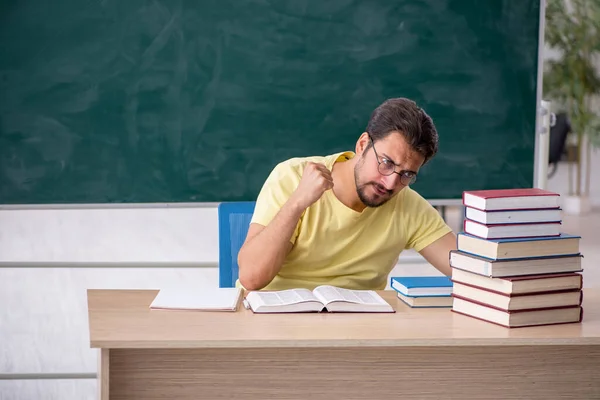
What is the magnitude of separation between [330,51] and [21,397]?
186cm

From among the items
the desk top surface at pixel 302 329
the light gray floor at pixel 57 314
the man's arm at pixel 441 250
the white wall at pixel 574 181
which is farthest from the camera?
the white wall at pixel 574 181

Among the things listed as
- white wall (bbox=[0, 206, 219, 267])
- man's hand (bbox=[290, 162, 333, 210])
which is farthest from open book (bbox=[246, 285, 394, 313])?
white wall (bbox=[0, 206, 219, 267])

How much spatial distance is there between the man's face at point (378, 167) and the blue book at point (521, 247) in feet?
0.93

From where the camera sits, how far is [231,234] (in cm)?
248

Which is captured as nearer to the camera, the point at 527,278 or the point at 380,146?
the point at 527,278

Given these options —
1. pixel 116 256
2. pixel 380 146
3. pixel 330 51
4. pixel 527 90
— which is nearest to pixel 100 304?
pixel 380 146

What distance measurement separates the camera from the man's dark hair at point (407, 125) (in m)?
2.19

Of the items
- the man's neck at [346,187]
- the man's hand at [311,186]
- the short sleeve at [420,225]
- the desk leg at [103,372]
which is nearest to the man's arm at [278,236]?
the man's hand at [311,186]

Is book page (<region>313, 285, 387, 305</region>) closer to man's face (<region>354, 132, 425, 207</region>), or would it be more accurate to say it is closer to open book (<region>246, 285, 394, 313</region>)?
open book (<region>246, 285, 394, 313</region>)

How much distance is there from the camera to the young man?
2.20 meters

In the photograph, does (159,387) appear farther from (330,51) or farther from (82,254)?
(82,254)

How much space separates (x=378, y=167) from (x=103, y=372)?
2.94 feet

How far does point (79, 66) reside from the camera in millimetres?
3336

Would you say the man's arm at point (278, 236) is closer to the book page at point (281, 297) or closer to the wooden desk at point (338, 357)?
the book page at point (281, 297)
